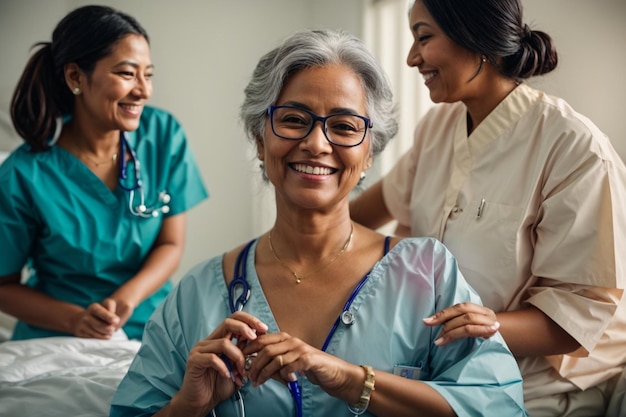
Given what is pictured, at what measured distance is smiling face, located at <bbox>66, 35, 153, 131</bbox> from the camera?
91.2 inches

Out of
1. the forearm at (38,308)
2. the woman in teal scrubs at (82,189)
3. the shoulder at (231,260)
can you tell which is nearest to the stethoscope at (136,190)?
the woman in teal scrubs at (82,189)

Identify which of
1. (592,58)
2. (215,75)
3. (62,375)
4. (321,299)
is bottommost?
(62,375)

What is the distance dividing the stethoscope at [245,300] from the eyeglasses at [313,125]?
0.86ft

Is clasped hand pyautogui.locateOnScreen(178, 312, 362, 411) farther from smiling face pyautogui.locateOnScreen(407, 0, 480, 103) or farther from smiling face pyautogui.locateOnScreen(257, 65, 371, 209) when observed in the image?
smiling face pyautogui.locateOnScreen(407, 0, 480, 103)

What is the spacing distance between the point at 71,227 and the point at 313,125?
3.84ft

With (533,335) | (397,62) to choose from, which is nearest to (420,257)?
(533,335)

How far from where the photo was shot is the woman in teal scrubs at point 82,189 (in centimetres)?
231

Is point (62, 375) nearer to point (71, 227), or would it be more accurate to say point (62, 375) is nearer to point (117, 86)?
point (71, 227)

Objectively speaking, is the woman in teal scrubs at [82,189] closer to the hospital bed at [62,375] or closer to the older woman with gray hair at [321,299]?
the hospital bed at [62,375]

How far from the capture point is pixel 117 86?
231 centimetres

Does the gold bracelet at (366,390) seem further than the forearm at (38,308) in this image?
No

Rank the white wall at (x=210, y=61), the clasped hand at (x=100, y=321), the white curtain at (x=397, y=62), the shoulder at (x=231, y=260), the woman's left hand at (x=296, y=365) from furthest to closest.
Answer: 1. the white wall at (x=210, y=61)
2. the white curtain at (x=397, y=62)
3. the clasped hand at (x=100, y=321)
4. the shoulder at (x=231, y=260)
5. the woman's left hand at (x=296, y=365)

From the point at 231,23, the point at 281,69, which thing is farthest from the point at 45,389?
the point at 231,23

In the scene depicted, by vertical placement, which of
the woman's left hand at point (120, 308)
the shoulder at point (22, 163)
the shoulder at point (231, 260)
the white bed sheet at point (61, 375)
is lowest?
the white bed sheet at point (61, 375)
